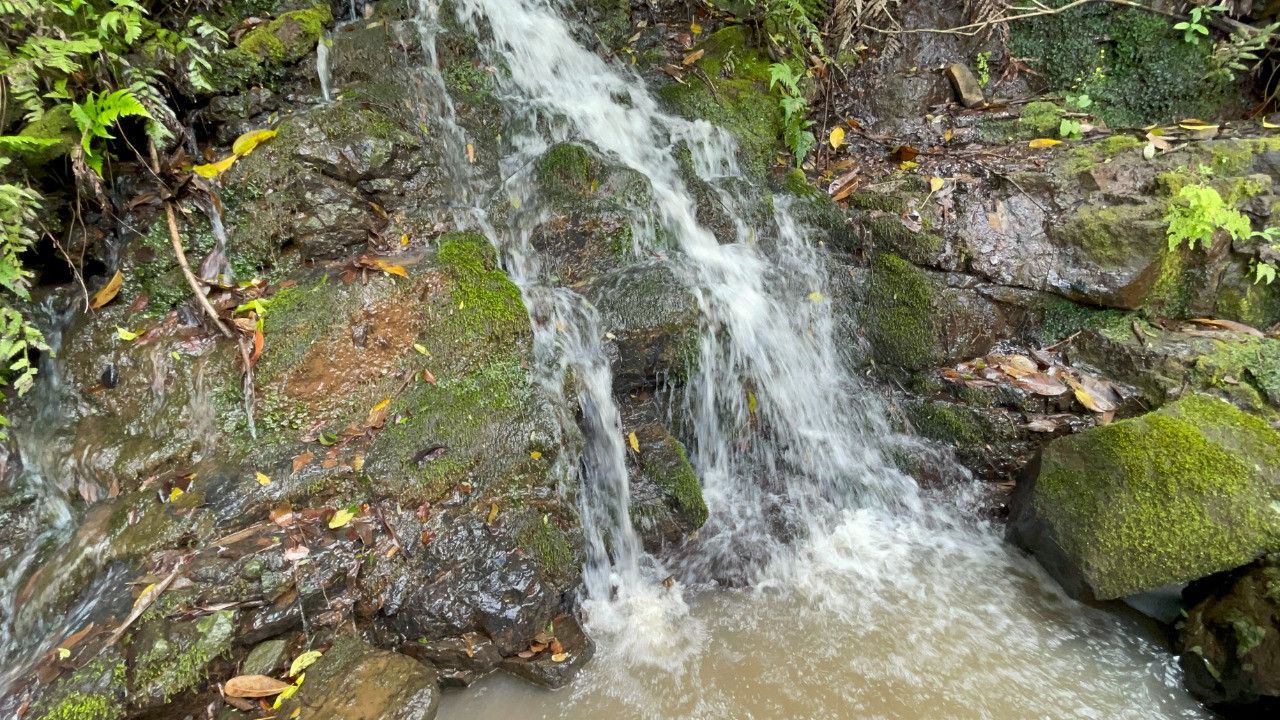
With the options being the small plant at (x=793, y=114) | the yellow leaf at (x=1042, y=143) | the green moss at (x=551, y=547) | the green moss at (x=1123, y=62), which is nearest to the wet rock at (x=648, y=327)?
the green moss at (x=551, y=547)

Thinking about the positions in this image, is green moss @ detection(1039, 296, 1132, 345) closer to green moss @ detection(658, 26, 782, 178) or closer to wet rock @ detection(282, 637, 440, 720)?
green moss @ detection(658, 26, 782, 178)

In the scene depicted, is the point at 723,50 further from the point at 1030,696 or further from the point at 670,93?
the point at 1030,696

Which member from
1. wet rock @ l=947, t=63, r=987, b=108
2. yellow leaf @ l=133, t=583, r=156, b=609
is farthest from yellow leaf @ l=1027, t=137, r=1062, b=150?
yellow leaf @ l=133, t=583, r=156, b=609

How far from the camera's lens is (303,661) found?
308cm

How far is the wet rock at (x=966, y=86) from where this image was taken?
6.56 meters

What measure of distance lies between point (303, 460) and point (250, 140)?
106 inches

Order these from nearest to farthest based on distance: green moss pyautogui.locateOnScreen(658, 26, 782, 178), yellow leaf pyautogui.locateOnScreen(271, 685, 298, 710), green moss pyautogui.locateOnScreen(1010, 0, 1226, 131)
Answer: yellow leaf pyautogui.locateOnScreen(271, 685, 298, 710)
green moss pyautogui.locateOnScreen(1010, 0, 1226, 131)
green moss pyautogui.locateOnScreen(658, 26, 782, 178)

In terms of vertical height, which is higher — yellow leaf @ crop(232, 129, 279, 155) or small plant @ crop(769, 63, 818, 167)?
small plant @ crop(769, 63, 818, 167)

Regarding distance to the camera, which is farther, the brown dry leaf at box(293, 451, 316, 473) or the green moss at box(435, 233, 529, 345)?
the green moss at box(435, 233, 529, 345)

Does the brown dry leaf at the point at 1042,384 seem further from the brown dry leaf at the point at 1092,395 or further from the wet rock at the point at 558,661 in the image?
the wet rock at the point at 558,661

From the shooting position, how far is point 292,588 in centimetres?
322

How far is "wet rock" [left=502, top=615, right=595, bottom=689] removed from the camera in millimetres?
3402

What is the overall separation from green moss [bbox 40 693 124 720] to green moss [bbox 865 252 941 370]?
5.57 meters

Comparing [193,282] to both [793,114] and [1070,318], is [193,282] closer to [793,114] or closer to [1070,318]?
[793,114]
